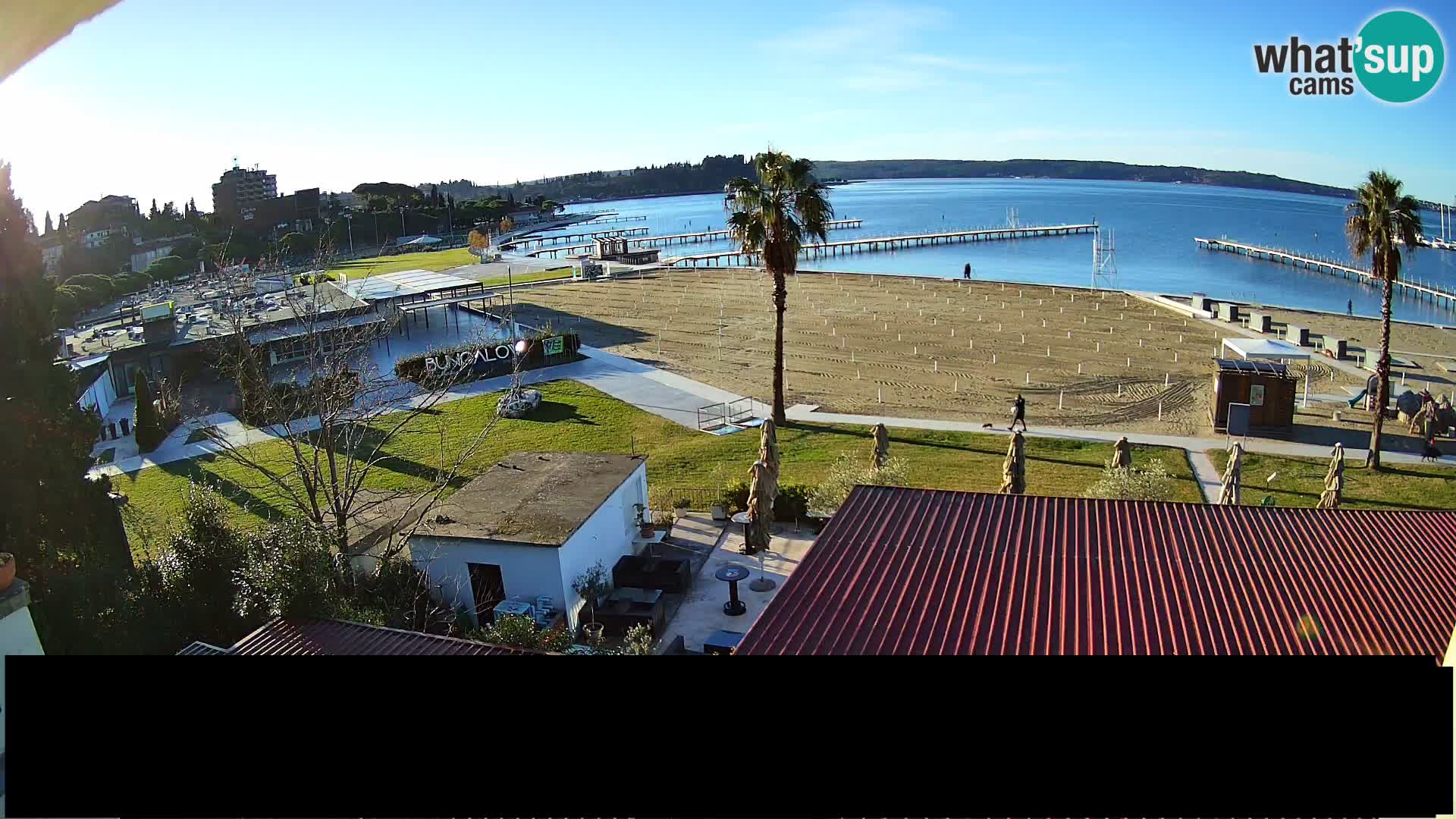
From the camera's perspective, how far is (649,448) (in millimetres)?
25031

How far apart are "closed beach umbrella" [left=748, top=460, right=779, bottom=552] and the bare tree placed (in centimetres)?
487

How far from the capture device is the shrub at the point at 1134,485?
17062 millimetres

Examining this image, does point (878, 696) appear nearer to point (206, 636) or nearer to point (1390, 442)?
point (206, 636)

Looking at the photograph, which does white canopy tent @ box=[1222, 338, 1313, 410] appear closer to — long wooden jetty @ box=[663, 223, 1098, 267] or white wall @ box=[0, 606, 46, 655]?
white wall @ box=[0, 606, 46, 655]

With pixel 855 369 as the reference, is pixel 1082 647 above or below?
above

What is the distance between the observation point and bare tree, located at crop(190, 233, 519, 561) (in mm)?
15305

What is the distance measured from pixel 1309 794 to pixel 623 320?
159ft

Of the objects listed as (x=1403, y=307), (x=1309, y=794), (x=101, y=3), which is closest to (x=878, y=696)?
(x=1309, y=794)

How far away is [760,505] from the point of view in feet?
52.4

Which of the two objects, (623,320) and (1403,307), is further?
(1403,307)

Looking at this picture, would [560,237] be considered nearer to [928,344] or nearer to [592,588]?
[928,344]

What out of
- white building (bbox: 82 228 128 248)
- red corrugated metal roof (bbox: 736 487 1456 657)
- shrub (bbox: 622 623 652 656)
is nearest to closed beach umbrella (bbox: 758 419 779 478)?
shrub (bbox: 622 623 652 656)

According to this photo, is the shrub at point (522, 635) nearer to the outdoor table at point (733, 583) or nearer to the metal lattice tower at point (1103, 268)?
the outdoor table at point (733, 583)

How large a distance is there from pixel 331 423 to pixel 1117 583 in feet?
42.8
